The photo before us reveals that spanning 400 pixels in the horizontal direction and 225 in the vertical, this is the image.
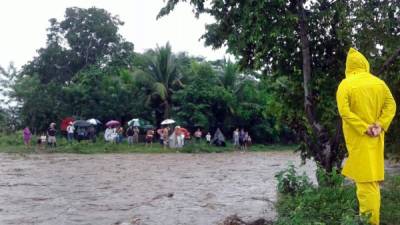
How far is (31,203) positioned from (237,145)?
22490 millimetres

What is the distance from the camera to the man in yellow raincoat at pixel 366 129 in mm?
4758

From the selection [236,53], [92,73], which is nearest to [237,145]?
[92,73]

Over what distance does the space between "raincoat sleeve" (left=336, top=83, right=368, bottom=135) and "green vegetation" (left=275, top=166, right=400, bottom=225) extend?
820mm

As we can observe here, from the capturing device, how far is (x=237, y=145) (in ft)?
100

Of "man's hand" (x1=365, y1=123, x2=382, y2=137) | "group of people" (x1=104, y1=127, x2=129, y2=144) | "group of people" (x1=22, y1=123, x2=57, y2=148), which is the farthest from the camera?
"group of people" (x1=104, y1=127, x2=129, y2=144)

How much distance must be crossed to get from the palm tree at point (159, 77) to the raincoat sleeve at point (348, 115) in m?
26.8

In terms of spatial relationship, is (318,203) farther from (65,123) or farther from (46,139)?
(65,123)

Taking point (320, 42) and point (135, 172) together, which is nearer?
point (320, 42)

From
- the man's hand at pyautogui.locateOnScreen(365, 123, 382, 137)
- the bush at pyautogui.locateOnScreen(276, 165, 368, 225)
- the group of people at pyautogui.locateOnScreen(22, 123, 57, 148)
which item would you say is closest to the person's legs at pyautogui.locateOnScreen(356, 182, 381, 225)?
the bush at pyautogui.locateOnScreen(276, 165, 368, 225)

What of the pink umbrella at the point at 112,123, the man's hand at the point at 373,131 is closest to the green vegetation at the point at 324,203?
the man's hand at the point at 373,131

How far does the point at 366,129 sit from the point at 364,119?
198 millimetres

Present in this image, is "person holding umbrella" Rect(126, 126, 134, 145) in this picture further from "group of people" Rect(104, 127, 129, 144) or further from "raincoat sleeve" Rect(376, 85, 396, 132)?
"raincoat sleeve" Rect(376, 85, 396, 132)

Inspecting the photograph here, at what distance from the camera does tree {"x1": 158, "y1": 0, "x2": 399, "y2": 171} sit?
684cm

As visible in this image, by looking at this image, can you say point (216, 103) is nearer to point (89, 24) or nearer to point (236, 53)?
point (89, 24)
